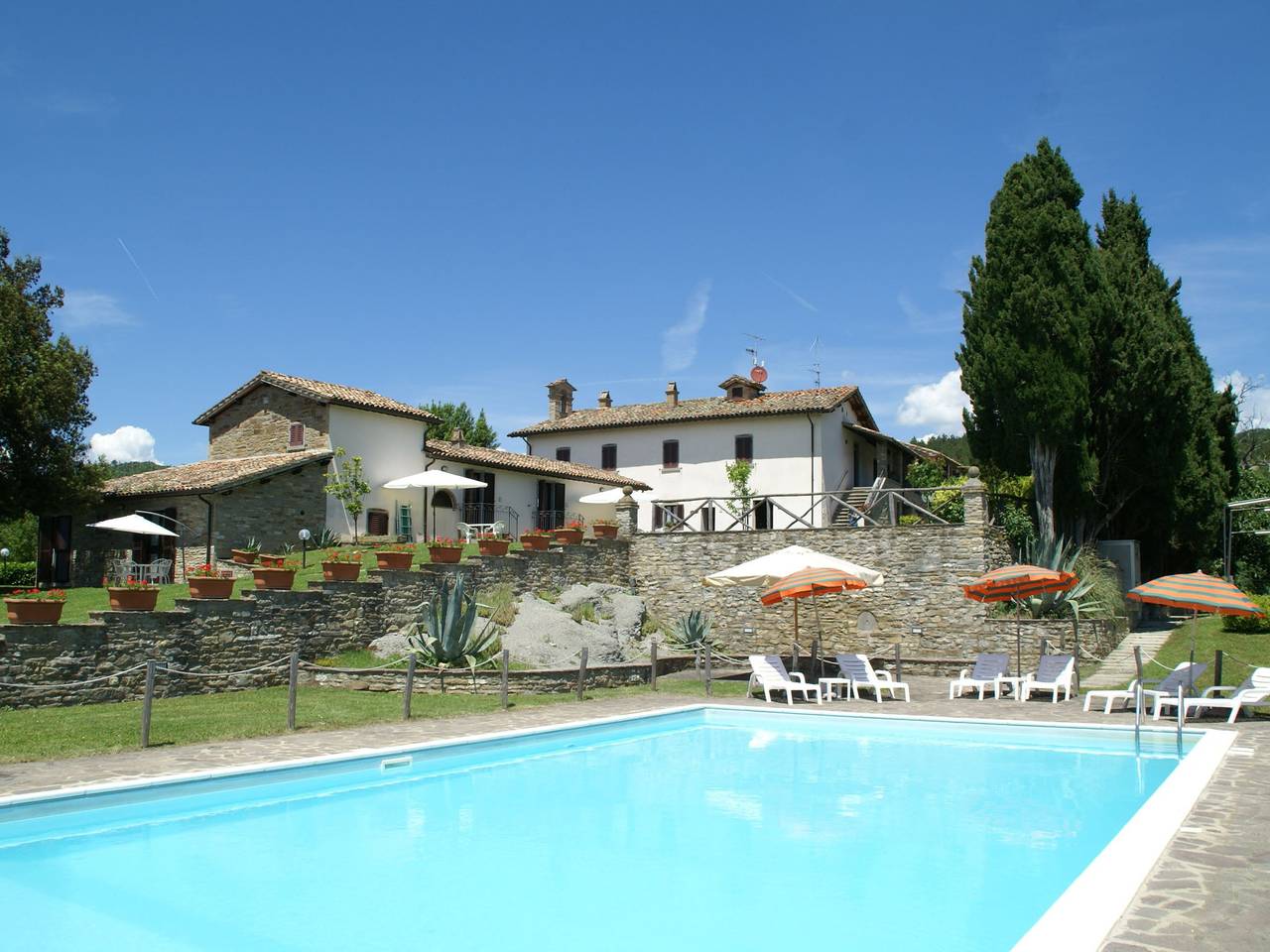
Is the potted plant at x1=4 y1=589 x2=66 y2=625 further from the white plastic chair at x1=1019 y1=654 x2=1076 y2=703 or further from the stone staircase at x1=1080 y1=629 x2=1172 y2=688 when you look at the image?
the stone staircase at x1=1080 y1=629 x2=1172 y2=688

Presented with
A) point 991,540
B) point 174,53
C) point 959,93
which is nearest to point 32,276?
point 174,53

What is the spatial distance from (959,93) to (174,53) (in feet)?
36.6

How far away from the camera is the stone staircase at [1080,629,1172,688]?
52.3 feet

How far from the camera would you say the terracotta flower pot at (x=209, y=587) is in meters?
14.4

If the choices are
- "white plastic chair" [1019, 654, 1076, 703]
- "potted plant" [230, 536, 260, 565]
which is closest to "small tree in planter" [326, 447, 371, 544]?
"potted plant" [230, 536, 260, 565]

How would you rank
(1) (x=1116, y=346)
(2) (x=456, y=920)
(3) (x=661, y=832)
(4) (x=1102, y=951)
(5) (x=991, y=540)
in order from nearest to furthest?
(4) (x=1102, y=951)
(2) (x=456, y=920)
(3) (x=661, y=832)
(5) (x=991, y=540)
(1) (x=1116, y=346)

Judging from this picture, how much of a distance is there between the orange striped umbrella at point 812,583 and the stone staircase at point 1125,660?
446cm

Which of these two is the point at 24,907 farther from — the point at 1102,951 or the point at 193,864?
the point at 1102,951

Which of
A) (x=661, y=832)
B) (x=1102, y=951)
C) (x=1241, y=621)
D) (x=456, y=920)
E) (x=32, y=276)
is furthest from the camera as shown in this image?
(x=32, y=276)

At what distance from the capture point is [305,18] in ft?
42.7

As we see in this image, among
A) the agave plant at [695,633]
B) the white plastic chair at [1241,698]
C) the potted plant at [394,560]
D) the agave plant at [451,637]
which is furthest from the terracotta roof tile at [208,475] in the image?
the white plastic chair at [1241,698]

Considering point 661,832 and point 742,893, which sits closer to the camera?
point 742,893

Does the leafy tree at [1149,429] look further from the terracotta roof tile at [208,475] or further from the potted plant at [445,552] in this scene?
the terracotta roof tile at [208,475]

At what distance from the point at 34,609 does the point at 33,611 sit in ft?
0.11
